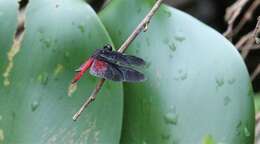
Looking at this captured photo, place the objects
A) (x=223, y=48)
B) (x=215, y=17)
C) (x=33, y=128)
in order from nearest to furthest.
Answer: (x=33, y=128)
(x=223, y=48)
(x=215, y=17)

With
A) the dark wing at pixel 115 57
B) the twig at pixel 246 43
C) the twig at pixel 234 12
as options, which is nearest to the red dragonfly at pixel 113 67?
the dark wing at pixel 115 57

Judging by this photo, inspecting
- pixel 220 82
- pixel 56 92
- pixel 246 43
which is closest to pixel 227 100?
pixel 220 82

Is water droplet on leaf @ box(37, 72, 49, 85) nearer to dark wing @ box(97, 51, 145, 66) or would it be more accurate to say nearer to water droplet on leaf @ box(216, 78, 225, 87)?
dark wing @ box(97, 51, 145, 66)

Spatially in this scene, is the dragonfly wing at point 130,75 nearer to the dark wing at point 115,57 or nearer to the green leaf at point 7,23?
the dark wing at point 115,57

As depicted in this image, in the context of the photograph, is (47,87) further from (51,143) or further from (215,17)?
(215,17)

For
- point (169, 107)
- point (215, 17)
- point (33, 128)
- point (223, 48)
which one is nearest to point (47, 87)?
point (33, 128)

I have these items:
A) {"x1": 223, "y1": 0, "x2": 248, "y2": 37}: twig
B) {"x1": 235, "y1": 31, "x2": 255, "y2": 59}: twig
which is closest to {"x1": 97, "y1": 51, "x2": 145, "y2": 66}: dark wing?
{"x1": 223, "y1": 0, "x2": 248, "y2": 37}: twig
